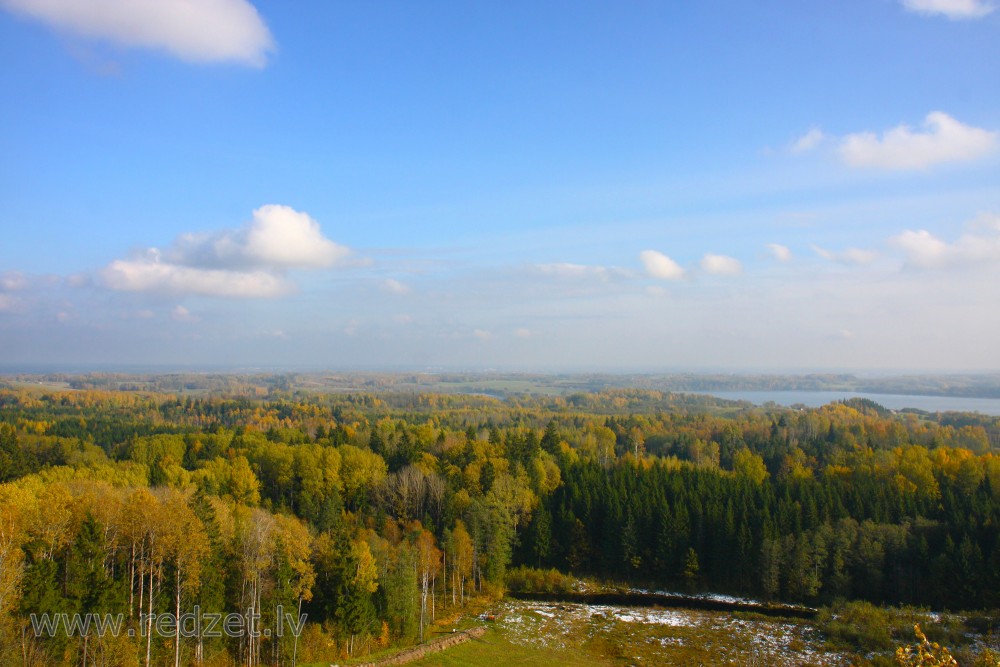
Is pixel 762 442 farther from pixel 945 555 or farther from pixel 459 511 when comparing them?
pixel 459 511

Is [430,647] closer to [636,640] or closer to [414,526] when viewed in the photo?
[636,640]

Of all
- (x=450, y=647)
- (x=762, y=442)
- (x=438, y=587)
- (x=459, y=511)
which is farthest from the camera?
(x=762, y=442)

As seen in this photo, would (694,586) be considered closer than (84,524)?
No

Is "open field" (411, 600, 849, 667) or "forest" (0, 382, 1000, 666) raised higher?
"forest" (0, 382, 1000, 666)

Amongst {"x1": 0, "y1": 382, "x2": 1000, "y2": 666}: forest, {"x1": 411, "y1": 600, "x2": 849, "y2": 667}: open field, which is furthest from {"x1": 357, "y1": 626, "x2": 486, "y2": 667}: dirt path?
{"x1": 0, "y1": 382, "x2": 1000, "y2": 666}: forest

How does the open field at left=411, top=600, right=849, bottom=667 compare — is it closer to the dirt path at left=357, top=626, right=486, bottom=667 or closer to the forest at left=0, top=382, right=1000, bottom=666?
the dirt path at left=357, top=626, right=486, bottom=667

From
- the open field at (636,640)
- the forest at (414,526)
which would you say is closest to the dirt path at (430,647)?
the open field at (636,640)

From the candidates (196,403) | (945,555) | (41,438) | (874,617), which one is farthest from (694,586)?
(196,403)
